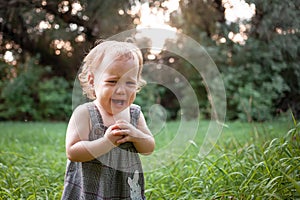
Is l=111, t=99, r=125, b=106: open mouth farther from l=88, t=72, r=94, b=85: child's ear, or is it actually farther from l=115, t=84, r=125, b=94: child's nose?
l=88, t=72, r=94, b=85: child's ear

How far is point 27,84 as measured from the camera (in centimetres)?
783

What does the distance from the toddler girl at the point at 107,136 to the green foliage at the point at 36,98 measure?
611cm

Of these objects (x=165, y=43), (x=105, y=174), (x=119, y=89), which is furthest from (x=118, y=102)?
(x=165, y=43)

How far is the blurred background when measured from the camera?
2965 millimetres

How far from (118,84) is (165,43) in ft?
2.07

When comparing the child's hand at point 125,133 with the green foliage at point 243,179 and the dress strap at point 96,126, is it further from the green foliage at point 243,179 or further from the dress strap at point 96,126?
the green foliage at point 243,179

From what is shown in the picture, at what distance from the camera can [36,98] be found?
320 inches

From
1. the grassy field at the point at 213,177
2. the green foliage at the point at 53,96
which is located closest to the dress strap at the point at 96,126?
the grassy field at the point at 213,177

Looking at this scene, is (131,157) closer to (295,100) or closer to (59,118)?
(295,100)

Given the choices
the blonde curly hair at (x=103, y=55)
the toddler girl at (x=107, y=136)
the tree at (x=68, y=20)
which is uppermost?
the tree at (x=68, y=20)

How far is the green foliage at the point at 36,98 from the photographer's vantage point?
7.61 m

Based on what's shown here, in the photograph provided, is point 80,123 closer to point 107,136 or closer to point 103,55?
point 107,136

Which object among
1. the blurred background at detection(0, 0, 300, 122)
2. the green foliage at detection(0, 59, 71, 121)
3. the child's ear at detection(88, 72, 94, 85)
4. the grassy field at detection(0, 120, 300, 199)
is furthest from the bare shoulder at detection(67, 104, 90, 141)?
the green foliage at detection(0, 59, 71, 121)

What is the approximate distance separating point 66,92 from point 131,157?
260 inches
